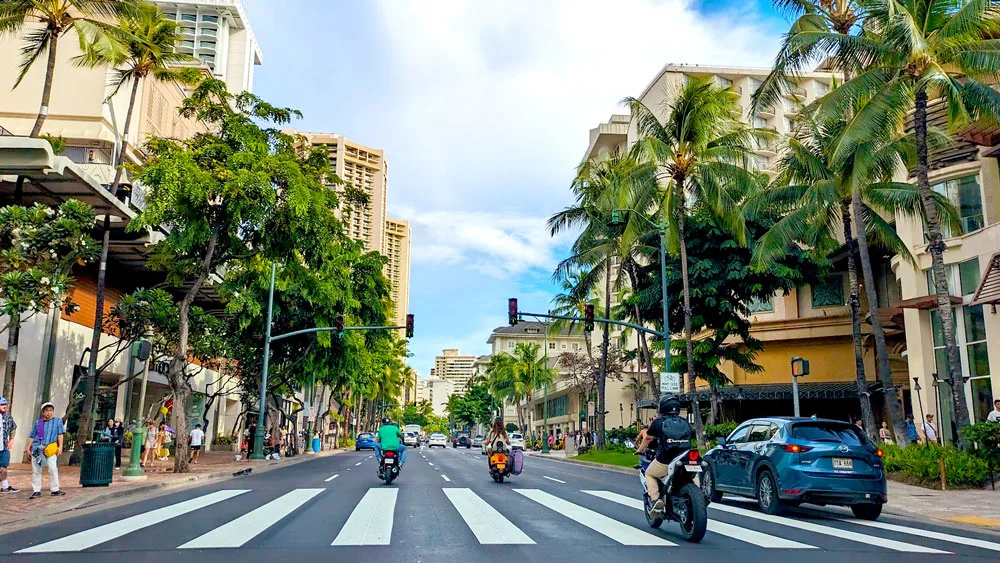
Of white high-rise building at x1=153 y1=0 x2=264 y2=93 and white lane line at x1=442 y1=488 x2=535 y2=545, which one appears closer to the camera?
white lane line at x1=442 y1=488 x2=535 y2=545

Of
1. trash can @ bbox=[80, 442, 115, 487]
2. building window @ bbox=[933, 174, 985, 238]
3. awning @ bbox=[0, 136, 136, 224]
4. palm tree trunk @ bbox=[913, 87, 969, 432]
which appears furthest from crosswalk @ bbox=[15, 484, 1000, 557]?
building window @ bbox=[933, 174, 985, 238]

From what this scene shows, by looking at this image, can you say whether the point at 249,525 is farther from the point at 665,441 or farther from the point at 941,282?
the point at 941,282

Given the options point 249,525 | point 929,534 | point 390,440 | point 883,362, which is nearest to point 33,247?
point 390,440

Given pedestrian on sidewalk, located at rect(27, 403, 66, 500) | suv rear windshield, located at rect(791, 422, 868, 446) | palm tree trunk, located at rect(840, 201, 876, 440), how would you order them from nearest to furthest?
suv rear windshield, located at rect(791, 422, 868, 446) < pedestrian on sidewalk, located at rect(27, 403, 66, 500) < palm tree trunk, located at rect(840, 201, 876, 440)

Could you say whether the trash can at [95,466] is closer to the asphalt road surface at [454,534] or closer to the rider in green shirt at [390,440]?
the asphalt road surface at [454,534]

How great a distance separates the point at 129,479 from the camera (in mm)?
18266

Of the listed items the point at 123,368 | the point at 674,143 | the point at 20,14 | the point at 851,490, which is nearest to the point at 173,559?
the point at 851,490

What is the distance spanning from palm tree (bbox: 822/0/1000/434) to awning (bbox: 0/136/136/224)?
1995cm

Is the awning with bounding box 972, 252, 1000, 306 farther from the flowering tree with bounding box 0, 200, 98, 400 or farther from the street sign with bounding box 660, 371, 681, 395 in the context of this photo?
the flowering tree with bounding box 0, 200, 98, 400

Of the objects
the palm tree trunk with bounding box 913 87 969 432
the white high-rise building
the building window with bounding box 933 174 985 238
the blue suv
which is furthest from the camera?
the white high-rise building

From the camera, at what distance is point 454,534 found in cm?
948

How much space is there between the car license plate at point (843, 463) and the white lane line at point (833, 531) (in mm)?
1079

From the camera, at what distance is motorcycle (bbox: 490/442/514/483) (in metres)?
19.1

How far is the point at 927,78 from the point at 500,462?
13.9m
